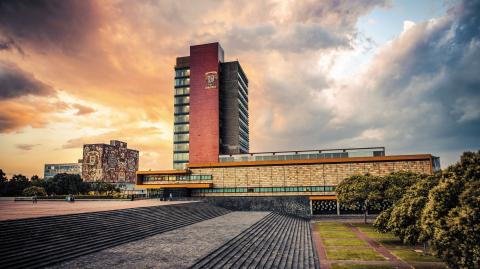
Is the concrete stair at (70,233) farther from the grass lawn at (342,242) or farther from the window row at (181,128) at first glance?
the window row at (181,128)

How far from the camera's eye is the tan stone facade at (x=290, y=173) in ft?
169

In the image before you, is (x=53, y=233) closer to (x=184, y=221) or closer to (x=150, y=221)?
(x=150, y=221)

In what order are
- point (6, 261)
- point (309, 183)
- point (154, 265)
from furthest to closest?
point (309, 183)
point (154, 265)
point (6, 261)

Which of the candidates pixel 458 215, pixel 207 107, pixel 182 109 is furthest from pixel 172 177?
pixel 458 215

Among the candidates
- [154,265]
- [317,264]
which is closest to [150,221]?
[154,265]

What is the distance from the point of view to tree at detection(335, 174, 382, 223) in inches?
1561

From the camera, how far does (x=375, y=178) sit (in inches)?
1622

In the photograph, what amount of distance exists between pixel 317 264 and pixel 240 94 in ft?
258

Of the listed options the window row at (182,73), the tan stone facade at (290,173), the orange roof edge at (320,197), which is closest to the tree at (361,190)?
the orange roof edge at (320,197)

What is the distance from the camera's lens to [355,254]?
79.9 ft

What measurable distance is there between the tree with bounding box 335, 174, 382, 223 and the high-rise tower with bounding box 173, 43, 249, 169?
47.7 metres

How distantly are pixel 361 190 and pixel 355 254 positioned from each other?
17961 mm

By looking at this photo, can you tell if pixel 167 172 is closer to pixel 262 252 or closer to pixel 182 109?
pixel 182 109

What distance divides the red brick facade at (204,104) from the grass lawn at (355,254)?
6111cm
